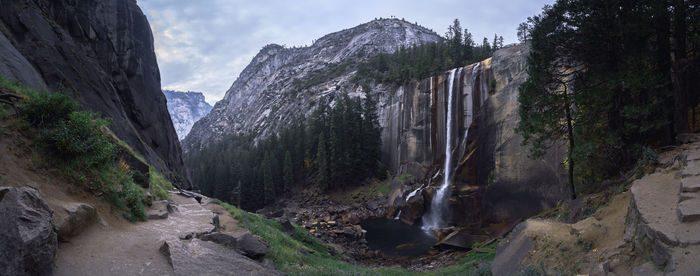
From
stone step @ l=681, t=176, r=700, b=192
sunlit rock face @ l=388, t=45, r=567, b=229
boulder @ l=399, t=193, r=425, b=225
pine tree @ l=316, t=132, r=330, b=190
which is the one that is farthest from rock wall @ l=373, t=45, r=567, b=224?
stone step @ l=681, t=176, r=700, b=192

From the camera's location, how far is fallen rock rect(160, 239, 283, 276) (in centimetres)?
614

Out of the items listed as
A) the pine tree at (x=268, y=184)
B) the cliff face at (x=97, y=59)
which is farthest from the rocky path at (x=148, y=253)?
the pine tree at (x=268, y=184)

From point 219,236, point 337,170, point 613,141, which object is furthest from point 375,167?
point 219,236

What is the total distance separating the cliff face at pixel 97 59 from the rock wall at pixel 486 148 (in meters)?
25.6

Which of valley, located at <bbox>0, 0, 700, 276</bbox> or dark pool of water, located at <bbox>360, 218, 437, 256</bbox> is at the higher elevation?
valley, located at <bbox>0, 0, 700, 276</bbox>

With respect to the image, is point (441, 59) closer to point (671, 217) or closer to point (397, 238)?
point (397, 238)

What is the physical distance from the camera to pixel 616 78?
38.8 ft

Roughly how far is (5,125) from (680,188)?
14225mm

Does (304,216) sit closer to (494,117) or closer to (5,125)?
(494,117)

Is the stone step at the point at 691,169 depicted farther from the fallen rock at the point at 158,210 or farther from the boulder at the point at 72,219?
the fallen rock at the point at 158,210

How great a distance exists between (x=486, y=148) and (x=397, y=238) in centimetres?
1156

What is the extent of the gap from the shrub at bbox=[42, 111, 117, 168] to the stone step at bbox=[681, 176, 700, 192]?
13011 mm

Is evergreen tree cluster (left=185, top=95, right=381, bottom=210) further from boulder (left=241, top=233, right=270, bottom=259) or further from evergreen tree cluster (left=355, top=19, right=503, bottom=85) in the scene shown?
boulder (left=241, top=233, right=270, bottom=259)

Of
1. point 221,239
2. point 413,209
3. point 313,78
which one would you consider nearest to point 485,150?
point 413,209
